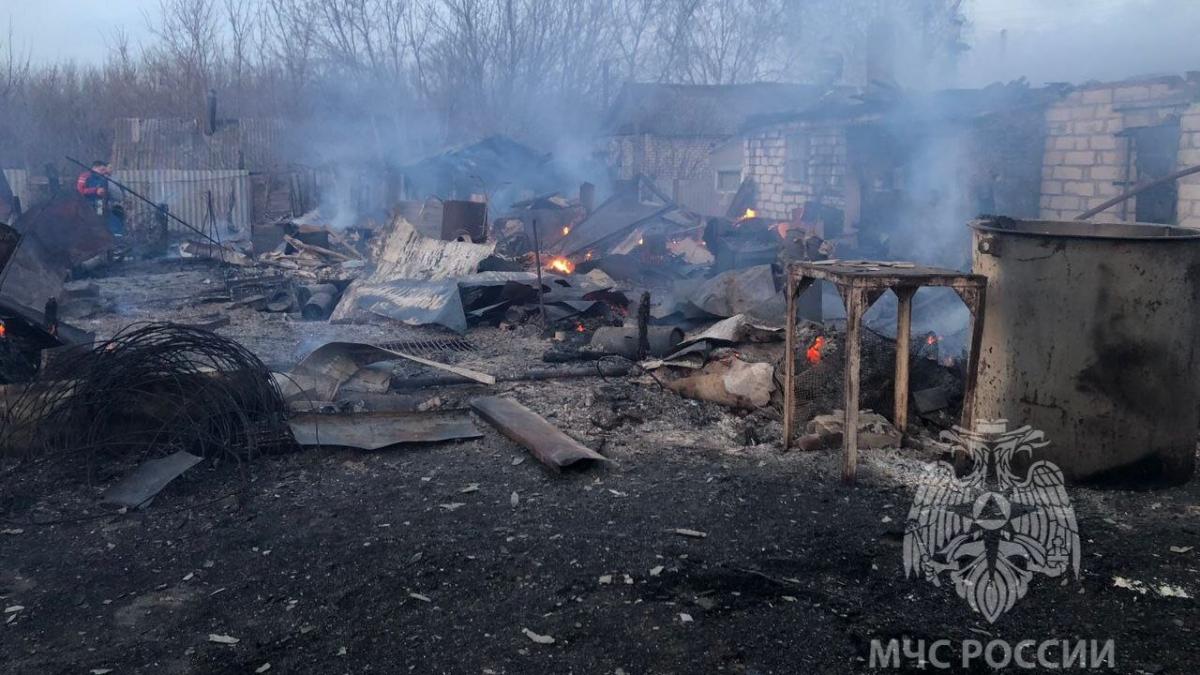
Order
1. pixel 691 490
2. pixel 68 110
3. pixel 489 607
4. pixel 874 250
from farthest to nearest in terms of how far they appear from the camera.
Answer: pixel 68 110, pixel 874 250, pixel 691 490, pixel 489 607

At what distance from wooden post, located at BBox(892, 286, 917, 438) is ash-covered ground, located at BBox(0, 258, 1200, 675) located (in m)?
0.27

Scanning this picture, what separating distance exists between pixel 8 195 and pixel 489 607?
1581 centimetres

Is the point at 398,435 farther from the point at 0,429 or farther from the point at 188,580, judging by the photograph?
the point at 0,429

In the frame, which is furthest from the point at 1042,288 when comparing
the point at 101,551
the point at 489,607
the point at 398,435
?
the point at 101,551

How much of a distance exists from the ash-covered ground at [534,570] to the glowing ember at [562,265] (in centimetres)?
783

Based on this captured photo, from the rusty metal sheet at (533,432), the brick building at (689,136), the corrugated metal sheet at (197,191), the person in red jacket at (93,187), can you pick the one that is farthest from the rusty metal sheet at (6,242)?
the brick building at (689,136)

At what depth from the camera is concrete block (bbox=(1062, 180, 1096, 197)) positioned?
11.8 m

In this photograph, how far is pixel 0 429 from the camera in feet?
17.2

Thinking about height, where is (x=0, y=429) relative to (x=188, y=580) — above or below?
above

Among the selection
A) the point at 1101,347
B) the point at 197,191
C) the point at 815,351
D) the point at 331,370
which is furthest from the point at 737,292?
the point at 197,191

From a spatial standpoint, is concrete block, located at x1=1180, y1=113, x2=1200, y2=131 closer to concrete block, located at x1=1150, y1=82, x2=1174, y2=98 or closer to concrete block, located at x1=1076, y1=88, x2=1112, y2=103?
concrete block, located at x1=1150, y1=82, x2=1174, y2=98

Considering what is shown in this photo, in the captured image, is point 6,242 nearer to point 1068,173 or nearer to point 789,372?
point 789,372

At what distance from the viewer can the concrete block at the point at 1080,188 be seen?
38.9 feet

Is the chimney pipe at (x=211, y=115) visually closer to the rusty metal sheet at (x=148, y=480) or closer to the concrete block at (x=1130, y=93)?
the rusty metal sheet at (x=148, y=480)
